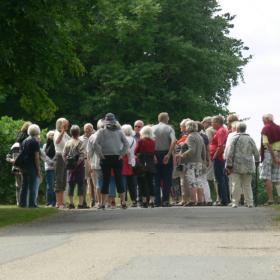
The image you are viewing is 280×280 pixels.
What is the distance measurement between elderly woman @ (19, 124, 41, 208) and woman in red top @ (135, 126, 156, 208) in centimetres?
208

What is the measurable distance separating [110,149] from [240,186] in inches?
110


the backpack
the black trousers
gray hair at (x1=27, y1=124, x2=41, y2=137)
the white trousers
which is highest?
gray hair at (x1=27, y1=124, x2=41, y2=137)

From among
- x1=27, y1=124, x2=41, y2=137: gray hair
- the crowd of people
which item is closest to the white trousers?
the crowd of people

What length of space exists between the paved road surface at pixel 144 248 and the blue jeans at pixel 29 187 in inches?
194

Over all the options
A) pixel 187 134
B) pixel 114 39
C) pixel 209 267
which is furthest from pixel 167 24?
pixel 209 267

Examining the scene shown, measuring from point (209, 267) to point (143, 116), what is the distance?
4384 centimetres

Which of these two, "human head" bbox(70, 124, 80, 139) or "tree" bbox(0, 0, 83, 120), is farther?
"human head" bbox(70, 124, 80, 139)

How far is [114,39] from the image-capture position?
191ft

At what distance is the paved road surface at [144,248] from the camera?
37.0 feet

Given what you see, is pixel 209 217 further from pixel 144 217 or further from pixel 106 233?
pixel 106 233

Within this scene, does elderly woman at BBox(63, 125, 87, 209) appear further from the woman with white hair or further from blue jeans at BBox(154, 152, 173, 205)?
blue jeans at BBox(154, 152, 173, 205)

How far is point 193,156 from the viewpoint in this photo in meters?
26.1

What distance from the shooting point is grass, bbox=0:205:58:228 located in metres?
20.6

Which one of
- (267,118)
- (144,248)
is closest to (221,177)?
(267,118)
